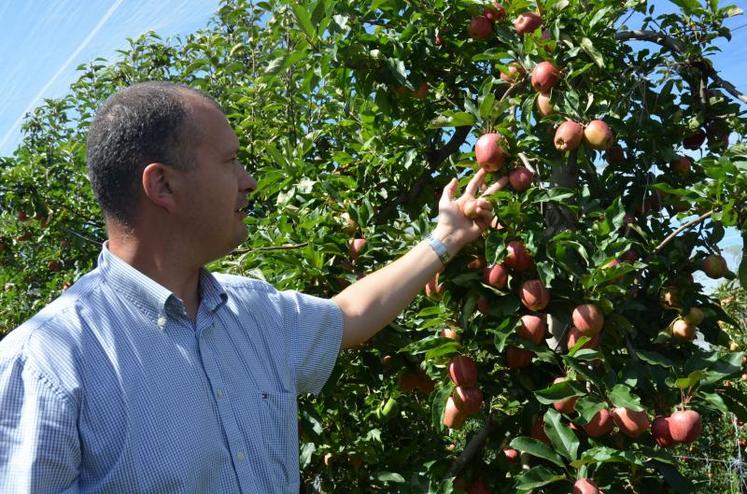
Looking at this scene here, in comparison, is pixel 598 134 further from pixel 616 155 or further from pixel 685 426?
pixel 685 426

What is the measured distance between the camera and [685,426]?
155cm

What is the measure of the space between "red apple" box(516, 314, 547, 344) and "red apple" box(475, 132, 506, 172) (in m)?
0.34

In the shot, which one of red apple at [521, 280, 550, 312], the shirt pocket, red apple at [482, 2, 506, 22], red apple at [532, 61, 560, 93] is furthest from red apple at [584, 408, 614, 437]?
red apple at [482, 2, 506, 22]

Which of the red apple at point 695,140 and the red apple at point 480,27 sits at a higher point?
the red apple at point 480,27

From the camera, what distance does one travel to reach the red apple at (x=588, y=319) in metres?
1.60

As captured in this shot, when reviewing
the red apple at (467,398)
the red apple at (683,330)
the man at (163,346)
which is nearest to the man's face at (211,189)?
the man at (163,346)

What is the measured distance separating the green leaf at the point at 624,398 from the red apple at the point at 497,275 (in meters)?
0.33

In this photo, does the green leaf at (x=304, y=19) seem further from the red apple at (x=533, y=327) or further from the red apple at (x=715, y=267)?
the red apple at (x=715, y=267)

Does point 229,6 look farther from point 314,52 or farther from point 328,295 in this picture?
point 328,295

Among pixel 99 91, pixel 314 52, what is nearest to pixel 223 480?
pixel 314 52

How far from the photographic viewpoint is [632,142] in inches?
80.9

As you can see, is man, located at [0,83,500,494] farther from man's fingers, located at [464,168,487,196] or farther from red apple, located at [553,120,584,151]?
red apple, located at [553,120,584,151]

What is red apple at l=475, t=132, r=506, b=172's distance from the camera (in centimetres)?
169

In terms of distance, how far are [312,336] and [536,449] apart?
1.69ft
